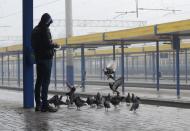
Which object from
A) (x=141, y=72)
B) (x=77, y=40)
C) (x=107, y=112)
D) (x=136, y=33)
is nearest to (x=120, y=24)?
(x=141, y=72)

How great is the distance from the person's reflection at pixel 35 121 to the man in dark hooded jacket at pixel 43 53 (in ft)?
1.19

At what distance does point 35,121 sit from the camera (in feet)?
28.0

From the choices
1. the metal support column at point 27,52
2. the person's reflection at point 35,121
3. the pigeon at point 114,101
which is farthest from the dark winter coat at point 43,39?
the pigeon at point 114,101

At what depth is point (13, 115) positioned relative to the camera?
977 centimetres

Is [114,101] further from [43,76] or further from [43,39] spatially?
[43,39]

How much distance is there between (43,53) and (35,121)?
6.92ft

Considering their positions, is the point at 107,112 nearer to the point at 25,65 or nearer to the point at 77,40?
the point at 25,65

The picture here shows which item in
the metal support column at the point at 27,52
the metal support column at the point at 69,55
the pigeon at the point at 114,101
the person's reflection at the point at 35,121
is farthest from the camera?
the metal support column at the point at 69,55

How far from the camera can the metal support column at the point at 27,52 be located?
1128 centimetres

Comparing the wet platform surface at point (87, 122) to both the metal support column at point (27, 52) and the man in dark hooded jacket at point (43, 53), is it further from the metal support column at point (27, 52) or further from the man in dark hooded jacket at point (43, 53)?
the metal support column at point (27, 52)

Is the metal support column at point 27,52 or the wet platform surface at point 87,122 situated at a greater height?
the metal support column at point 27,52

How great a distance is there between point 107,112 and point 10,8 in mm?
44804

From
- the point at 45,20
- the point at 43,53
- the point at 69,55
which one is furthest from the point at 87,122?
the point at 69,55

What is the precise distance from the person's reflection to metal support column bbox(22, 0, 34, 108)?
2.86 ft
